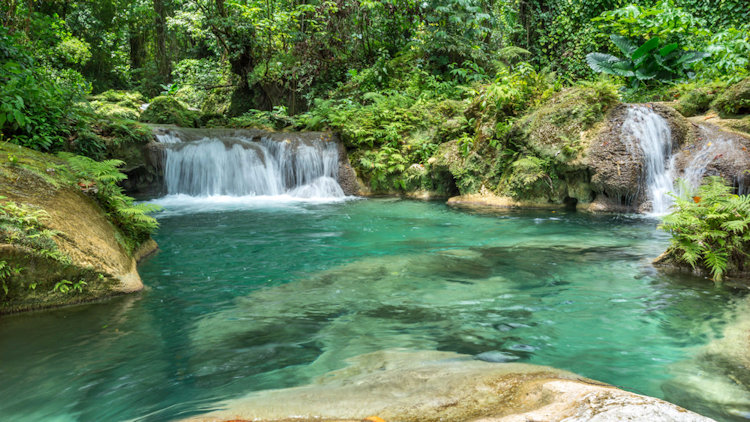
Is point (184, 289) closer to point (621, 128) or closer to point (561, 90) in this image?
point (621, 128)

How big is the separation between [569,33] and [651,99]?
24.4ft

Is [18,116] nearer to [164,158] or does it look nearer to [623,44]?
[164,158]

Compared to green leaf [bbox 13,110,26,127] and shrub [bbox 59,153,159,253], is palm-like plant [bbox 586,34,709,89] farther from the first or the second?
green leaf [bbox 13,110,26,127]

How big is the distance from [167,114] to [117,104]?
16.9 feet

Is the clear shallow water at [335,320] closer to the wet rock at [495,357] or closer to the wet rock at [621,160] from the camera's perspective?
the wet rock at [495,357]

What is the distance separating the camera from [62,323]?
3777mm

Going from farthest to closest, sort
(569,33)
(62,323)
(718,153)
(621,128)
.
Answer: (569,33) → (621,128) → (718,153) → (62,323)

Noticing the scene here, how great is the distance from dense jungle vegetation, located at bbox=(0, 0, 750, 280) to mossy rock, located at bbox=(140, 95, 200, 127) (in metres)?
0.06

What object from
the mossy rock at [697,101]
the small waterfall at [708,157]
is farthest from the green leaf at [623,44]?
the small waterfall at [708,157]

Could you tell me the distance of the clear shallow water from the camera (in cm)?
277

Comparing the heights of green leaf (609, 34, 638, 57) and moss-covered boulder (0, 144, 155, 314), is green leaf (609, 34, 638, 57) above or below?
above

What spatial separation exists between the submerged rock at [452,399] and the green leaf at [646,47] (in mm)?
12239

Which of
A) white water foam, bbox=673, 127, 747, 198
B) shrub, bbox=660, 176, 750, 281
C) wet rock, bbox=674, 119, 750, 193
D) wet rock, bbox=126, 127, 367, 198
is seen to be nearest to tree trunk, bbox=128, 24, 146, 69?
wet rock, bbox=126, 127, 367, 198

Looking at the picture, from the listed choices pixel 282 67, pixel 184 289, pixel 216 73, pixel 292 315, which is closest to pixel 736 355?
pixel 292 315
